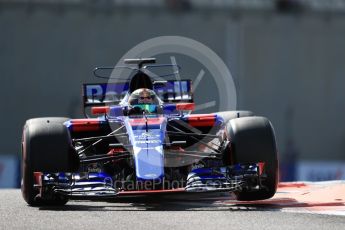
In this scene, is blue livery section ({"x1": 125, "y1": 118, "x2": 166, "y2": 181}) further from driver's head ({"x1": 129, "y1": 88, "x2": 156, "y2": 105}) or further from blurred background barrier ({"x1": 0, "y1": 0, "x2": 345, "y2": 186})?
blurred background barrier ({"x1": 0, "y1": 0, "x2": 345, "y2": 186})

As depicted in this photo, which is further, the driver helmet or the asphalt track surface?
the driver helmet

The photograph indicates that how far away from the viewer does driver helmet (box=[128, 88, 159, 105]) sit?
1538 cm

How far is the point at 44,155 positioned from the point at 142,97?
256 cm

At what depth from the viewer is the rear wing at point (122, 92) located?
55.9 ft

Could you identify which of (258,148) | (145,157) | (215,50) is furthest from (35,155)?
(215,50)

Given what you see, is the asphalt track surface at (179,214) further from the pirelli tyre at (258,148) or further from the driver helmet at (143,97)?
the driver helmet at (143,97)

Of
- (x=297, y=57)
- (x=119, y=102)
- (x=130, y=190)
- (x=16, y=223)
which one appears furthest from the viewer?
(x=297, y=57)

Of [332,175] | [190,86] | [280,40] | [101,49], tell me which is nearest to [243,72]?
[280,40]

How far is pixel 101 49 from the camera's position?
194 feet

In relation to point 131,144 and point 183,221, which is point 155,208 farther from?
point 183,221

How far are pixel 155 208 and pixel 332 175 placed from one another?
86.5 ft

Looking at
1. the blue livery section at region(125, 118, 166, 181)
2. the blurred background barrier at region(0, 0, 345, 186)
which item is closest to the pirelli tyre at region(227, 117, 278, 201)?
the blue livery section at region(125, 118, 166, 181)

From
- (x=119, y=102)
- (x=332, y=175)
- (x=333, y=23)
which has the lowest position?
(x=332, y=175)

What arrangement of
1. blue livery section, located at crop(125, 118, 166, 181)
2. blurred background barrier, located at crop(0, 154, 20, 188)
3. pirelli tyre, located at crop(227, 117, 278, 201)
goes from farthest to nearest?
blurred background barrier, located at crop(0, 154, 20, 188) < pirelli tyre, located at crop(227, 117, 278, 201) < blue livery section, located at crop(125, 118, 166, 181)
